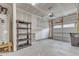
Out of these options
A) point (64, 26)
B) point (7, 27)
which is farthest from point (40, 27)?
point (7, 27)

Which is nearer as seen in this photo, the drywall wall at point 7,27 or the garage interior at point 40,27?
the garage interior at point 40,27

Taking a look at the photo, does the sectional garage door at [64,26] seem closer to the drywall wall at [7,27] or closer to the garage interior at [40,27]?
the garage interior at [40,27]

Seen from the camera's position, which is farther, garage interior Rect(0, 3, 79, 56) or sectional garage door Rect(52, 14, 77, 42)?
sectional garage door Rect(52, 14, 77, 42)

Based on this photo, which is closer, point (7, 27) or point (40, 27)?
point (40, 27)

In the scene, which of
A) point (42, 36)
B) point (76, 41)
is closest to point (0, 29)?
point (42, 36)

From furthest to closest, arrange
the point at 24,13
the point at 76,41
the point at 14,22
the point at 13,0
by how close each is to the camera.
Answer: the point at 76,41
the point at 14,22
the point at 24,13
the point at 13,0

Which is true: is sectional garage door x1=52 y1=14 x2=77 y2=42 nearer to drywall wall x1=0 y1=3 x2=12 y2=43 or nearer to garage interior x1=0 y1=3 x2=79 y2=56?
garage interior x1=0 y1=3 x2=79 y2=56

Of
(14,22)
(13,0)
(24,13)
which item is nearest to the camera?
(13,0)

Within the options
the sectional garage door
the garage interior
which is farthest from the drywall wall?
the sectional garage door

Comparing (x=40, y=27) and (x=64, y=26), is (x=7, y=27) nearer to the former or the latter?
(x=40, y=27)

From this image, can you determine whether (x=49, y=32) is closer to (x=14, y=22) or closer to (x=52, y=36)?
(x=52, y=36)

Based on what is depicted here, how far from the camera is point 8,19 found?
4516 mm

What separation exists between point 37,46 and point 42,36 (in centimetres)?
67

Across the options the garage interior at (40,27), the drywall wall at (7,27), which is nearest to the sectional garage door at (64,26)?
the garage interior at (40,27)
